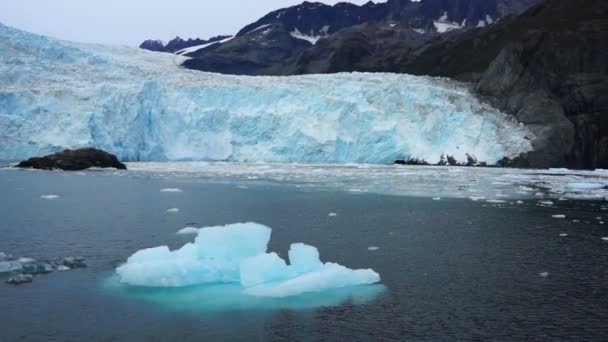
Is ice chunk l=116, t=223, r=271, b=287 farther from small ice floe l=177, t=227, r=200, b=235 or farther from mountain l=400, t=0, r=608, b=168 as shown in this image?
mountain l=400, t=0, r=608, b=168

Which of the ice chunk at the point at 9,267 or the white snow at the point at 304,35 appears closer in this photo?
the ice chunk at the point at 9,267

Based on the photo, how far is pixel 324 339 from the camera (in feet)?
18.1

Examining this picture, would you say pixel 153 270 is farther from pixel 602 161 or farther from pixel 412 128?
pixel 602 161

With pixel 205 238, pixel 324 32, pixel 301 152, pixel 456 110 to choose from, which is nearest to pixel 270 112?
pixel 301 152

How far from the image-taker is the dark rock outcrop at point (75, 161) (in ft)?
79.8

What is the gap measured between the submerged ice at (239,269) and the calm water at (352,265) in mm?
322

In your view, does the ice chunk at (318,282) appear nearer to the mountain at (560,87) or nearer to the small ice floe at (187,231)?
the small ice floe at (187,231)

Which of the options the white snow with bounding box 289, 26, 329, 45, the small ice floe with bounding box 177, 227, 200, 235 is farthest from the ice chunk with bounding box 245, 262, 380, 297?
the white snow with bounding box 289, 26, 329, 45

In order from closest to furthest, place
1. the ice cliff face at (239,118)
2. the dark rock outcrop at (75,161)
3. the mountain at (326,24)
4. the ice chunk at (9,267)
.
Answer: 1. the ice chunk at (9,267)
2. the dark rock outcrop at (75,161)
3. the ice cliff face at (239,118)
4. the mountain at (326,24)

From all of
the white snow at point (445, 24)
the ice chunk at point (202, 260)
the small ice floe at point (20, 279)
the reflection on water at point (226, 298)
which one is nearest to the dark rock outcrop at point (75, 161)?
the small ice floe at point (20, 279)

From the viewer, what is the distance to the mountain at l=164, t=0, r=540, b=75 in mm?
69188

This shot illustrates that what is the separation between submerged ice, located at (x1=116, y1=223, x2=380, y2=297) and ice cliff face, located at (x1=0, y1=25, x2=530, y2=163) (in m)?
19.8

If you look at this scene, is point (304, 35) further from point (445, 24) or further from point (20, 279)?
point (20, 279)

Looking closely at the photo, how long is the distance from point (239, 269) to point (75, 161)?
1913cm
